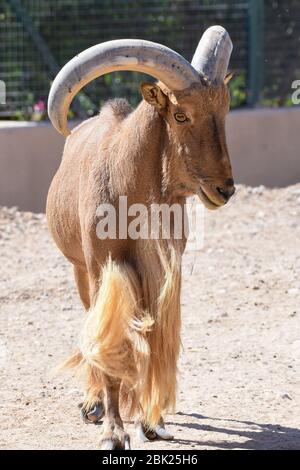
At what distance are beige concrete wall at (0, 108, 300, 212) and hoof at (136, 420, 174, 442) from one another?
5770 mm

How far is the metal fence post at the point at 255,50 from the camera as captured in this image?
12.8 metres

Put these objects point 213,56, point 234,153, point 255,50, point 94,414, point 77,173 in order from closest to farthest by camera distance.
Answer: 1. point 213,56
2. point 94,414
3. point 77,173
4. point 234,153
5. point 255,50

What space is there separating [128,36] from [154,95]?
7393 millimetres

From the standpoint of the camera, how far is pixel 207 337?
7289 millimetres

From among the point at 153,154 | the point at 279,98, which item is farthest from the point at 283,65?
the point at 153,154

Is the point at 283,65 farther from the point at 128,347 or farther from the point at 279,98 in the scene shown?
the point at 128,347

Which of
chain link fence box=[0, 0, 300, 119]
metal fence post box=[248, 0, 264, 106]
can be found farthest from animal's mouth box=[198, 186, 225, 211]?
metal fence post box=[248, 0, 264, 106]

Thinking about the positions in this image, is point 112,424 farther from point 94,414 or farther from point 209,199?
point 209,199

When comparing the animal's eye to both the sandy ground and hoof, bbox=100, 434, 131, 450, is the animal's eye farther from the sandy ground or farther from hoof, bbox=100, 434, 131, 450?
hoof, bbox=100, 434, 131, 450

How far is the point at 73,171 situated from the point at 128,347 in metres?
1.22

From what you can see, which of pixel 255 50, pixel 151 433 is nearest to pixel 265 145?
pixel 255 50

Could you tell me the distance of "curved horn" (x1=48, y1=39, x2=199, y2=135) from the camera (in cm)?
496

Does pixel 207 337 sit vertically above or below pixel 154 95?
below

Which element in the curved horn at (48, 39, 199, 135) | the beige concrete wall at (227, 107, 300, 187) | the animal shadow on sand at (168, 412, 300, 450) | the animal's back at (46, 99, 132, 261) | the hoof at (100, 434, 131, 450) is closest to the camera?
the curved horn at (48, 39, 199, 135)
